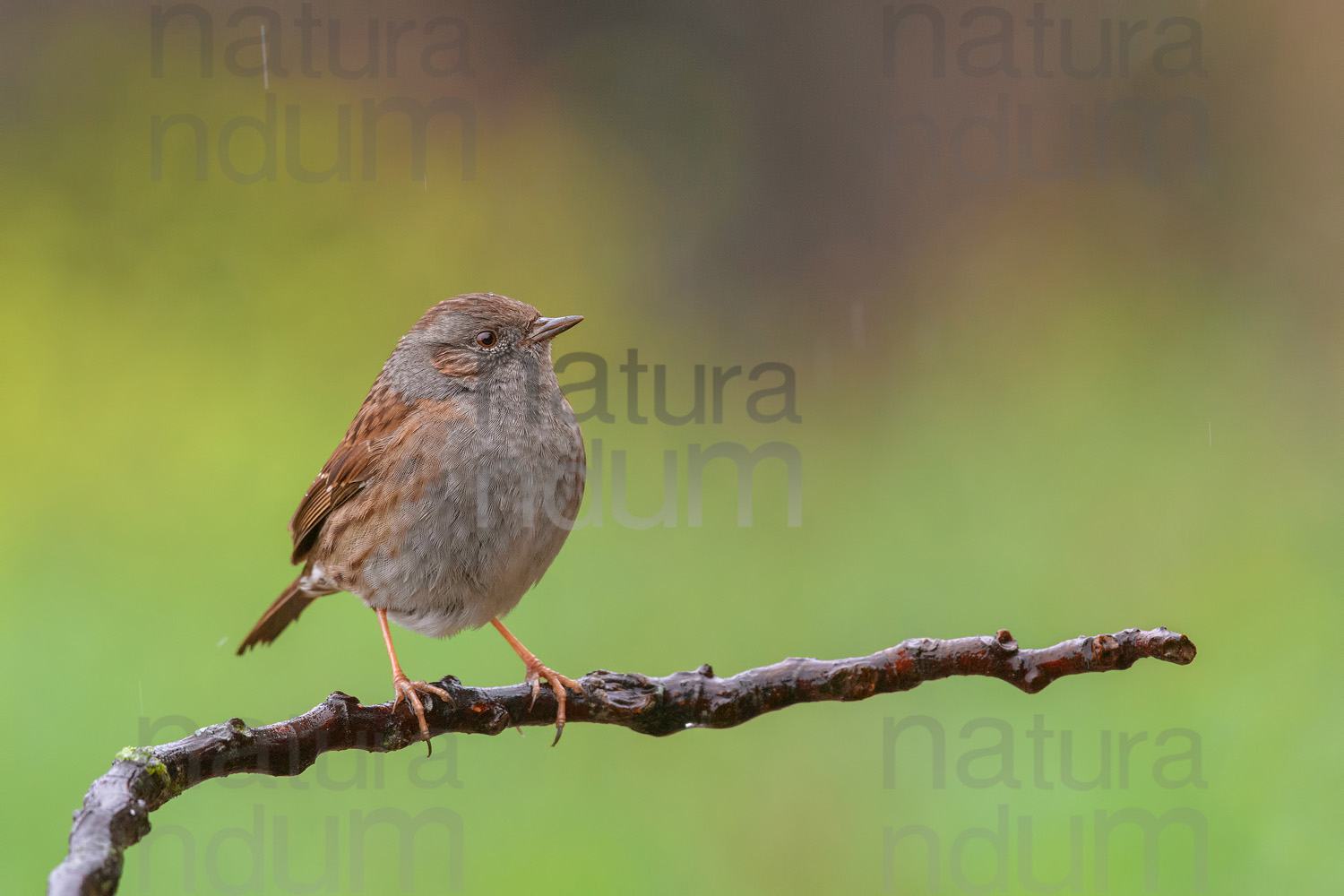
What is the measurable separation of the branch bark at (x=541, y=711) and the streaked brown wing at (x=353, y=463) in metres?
0.81

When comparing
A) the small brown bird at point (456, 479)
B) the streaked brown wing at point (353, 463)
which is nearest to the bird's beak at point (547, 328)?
the small brown bird at point (456, 479)

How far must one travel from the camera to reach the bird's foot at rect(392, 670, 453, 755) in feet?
6.83

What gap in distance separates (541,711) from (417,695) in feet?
0.80

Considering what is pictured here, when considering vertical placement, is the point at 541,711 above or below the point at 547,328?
below

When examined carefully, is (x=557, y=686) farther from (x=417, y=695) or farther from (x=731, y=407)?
(x=731, y=407)

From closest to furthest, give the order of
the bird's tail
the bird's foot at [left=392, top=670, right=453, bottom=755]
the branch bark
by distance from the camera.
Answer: the branch bark → the bird's foot at [left=392, top=670, right=453, bottom=755] → the bird's tail

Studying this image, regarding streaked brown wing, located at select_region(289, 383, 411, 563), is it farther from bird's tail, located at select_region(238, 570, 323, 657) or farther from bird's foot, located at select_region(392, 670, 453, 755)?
bird's foot, located at select_region(392, 670, 453, 755)

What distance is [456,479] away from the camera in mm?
2744

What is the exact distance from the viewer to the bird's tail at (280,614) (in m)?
3.18

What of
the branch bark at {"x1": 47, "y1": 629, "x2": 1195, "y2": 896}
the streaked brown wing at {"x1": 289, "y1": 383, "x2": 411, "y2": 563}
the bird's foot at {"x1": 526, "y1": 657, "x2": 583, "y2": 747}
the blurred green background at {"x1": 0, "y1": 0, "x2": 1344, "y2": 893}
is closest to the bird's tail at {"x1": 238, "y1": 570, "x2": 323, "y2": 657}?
the streaked brown wing at {"x1": 289, "y1": 383, "x2": 411, "y2": 563}

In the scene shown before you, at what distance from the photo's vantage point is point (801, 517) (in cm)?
551

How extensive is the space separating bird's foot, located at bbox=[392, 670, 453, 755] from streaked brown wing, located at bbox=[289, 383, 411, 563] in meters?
0.60

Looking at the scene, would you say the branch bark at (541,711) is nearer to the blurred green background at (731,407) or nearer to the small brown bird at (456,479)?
the small brown bird at (456,479)

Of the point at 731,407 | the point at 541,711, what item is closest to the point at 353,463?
the point at 541,711
